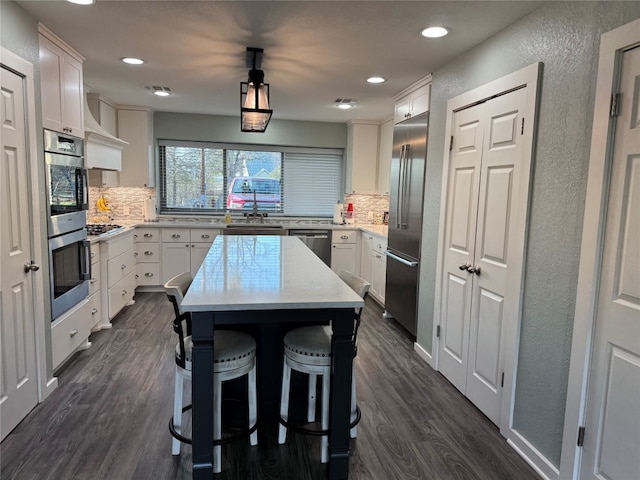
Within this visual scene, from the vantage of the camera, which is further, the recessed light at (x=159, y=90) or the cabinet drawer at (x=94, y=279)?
the recessed light at (x=159, y=90)

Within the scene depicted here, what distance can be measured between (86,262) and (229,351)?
2.03 m

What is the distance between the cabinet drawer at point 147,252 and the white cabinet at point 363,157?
9.25 feet

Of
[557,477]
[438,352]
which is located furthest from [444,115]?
[557,477]

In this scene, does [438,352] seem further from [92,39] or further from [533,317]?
[92,39]

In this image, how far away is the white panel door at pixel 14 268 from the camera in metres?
2.19

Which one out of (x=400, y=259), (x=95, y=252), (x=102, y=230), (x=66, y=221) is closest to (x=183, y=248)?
(x=102, y=230)

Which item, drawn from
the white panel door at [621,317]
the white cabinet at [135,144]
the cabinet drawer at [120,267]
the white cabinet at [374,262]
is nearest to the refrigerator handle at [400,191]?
the white cabinet at [374,262]

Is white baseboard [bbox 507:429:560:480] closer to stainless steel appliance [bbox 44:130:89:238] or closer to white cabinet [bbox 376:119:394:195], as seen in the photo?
stainless steel appliance [bbox 44:130:89:238]

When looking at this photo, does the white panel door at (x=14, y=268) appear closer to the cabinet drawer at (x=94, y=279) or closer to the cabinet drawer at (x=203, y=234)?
the cabinet drawer at (x=94, y=279)

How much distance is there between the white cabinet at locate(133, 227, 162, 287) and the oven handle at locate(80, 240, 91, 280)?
200 centimetres

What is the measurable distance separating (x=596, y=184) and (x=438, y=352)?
1878 millimetres

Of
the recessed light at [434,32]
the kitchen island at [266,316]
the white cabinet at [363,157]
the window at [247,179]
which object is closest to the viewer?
the kitchen island at [266,316]

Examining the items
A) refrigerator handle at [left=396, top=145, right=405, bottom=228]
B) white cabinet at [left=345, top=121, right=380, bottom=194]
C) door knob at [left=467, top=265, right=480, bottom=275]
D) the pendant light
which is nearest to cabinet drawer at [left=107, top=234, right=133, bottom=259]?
the pendant light

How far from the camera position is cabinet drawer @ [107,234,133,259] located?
13.4 ft
